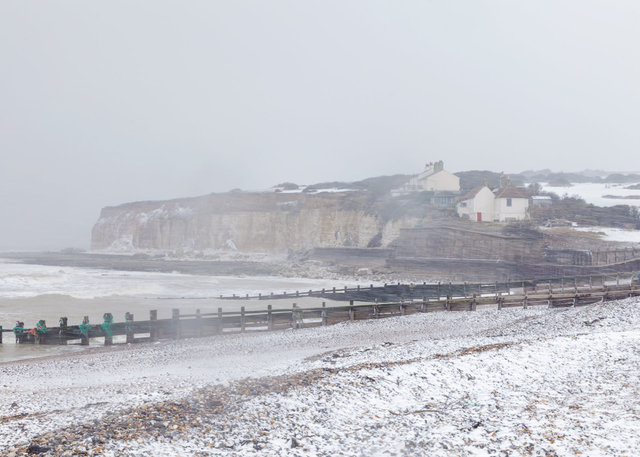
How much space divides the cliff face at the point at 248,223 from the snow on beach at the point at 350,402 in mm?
72714

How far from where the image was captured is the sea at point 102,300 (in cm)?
2947

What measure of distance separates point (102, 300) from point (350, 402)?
35.4m

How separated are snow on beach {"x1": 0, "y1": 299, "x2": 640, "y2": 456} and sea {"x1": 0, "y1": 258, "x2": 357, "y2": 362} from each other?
32.7 ft

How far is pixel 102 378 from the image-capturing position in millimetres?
14867

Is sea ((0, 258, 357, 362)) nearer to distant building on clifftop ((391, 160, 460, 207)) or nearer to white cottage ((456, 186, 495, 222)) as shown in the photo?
white cottage ((456, 186, 495, 222))

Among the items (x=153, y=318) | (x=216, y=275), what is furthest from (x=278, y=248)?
(x=153, y=318)

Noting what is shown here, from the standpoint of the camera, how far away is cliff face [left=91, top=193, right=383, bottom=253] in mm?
96875

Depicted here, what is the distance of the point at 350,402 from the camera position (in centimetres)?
1024

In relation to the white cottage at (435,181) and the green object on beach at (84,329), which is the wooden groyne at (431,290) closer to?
the green object on beach at (84,329)

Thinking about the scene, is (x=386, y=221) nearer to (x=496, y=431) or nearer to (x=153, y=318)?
(x=153, y=318)

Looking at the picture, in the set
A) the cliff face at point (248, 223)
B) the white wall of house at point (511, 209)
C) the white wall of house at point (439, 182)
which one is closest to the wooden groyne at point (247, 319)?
the white wall of house at point (511, 209)

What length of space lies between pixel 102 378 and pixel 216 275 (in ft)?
188

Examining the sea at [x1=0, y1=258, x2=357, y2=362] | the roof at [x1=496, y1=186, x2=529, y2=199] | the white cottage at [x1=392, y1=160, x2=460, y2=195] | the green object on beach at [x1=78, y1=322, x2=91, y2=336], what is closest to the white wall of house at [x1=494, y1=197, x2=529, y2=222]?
the roof at [x1=496, y1=186, x2=529, y2=199]

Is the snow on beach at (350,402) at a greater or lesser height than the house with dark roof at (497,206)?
lesser
